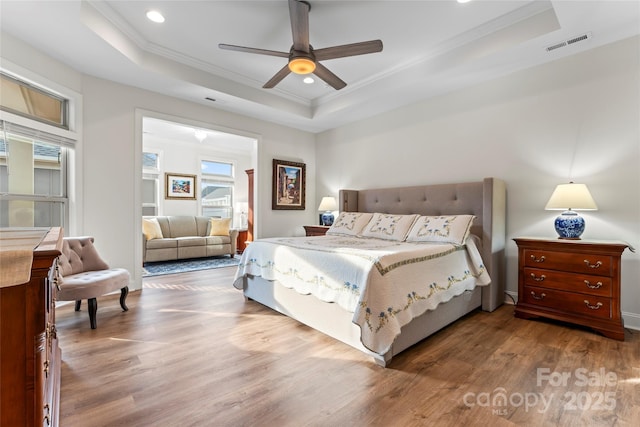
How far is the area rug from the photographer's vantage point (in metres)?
4.88

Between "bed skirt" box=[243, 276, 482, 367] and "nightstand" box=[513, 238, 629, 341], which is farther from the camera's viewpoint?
"nightstand" box=[513, 238, 629, 341]

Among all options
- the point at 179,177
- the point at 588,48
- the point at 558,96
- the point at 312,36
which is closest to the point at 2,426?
the point at 312,36

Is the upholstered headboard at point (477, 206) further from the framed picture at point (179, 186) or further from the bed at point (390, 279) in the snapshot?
the framed picture at point (179, 186)

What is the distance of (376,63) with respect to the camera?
361 cm

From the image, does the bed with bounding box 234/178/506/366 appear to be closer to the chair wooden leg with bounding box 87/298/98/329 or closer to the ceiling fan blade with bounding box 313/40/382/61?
the chair wooden leg with bounding box 87/298/98/329

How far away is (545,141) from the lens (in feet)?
10.0

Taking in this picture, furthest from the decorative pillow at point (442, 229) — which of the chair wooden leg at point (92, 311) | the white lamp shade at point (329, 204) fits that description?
the chair wooden leg at point (92, 311)

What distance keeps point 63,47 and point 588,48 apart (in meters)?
5.13

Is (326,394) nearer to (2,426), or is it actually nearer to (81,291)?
(2,426)

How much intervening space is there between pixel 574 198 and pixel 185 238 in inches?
240

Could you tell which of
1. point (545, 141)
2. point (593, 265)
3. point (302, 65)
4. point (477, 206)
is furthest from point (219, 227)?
point (593, 265)

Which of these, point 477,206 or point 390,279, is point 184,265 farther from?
point 477,206

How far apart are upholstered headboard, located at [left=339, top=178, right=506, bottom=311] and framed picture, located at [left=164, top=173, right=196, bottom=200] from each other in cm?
485

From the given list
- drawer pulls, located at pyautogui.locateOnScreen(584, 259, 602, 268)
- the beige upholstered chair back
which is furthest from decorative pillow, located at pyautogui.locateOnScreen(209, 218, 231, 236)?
drawer pulls, located at pyautogui.locateOnScreen(584, 259, 602, 268)
